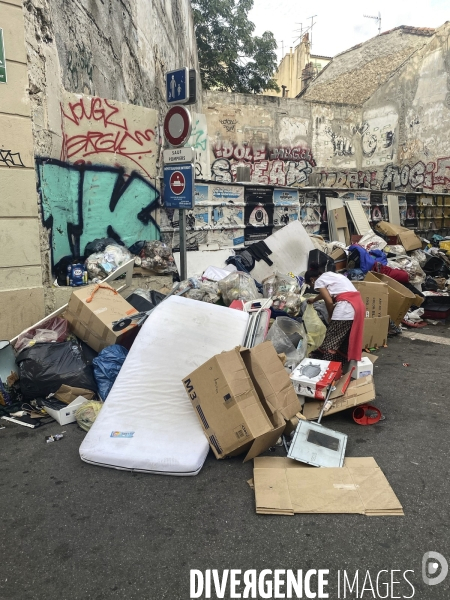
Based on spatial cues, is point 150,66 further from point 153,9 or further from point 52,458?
point 52,458

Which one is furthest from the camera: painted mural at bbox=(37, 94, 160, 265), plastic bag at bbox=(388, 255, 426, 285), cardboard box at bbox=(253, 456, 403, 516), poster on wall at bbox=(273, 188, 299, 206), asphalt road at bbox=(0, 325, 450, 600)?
poster on wall at bbox=(273, 188, 299, 206)

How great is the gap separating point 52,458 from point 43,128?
11.0ft

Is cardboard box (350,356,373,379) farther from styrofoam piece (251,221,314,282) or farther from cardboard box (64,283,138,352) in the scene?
styrofoam piece (251,221,314,282)

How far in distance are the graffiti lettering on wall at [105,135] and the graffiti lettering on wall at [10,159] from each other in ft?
2.54

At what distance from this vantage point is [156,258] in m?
5.89

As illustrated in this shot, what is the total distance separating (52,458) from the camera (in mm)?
3092

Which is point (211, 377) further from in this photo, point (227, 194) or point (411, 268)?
point (411, 268)

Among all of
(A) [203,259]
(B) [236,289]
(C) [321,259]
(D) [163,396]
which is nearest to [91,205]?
(A) [203,259]

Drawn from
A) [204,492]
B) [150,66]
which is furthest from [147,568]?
[150,66]

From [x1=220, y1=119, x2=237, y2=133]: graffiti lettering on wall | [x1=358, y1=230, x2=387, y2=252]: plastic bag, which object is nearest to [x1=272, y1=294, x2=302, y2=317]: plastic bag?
[x1=358, y1=230, x2=387, y2=252]: plastic bag

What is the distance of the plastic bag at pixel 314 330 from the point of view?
16.0 feet

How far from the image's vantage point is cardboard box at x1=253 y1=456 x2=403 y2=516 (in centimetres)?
249

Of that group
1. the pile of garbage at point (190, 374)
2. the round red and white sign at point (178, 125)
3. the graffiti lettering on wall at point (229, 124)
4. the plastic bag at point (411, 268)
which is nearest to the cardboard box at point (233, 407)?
the pile of garbage at point (190, 374)

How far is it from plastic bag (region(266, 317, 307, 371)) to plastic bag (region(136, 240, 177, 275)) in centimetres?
191
